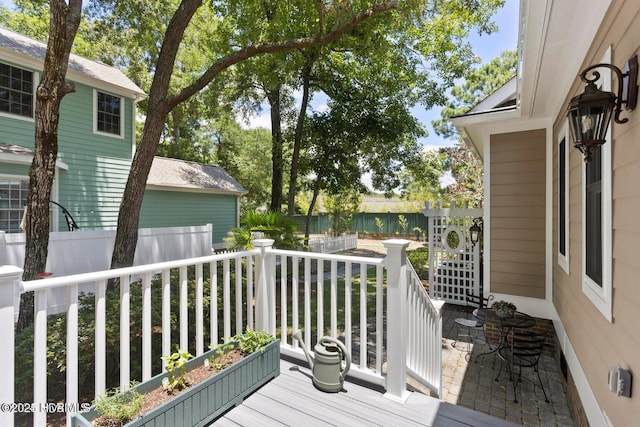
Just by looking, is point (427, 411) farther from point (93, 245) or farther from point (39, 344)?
point (93, 245)

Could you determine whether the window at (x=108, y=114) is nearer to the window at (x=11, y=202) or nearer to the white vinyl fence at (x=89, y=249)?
the window at (x=11, y=202)

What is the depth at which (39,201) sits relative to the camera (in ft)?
13.5

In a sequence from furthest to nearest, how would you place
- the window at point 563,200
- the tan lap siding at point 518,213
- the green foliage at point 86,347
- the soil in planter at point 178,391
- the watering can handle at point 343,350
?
the tan lap siding at point 518,213
the window at point 563,200
the green foliage at point 86,347
the watering can handle at point 343,350
the soil in planter at point 178,391

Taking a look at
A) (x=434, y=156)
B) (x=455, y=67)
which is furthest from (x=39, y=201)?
(x=434, y=156)

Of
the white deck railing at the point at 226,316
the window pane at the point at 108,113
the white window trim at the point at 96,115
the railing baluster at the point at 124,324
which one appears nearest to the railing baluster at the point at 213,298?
the white deck railing at the point at 226,316

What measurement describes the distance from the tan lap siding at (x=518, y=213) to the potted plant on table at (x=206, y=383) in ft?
13.1

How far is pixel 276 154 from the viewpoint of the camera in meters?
10.7

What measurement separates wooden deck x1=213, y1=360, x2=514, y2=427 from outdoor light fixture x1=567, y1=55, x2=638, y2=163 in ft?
6.29

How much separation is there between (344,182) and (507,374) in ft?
27.6

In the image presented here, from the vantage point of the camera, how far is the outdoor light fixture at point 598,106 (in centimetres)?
171

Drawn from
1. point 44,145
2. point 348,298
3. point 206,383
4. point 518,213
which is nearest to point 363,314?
point 348,298

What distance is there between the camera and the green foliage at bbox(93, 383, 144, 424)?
1727 mm

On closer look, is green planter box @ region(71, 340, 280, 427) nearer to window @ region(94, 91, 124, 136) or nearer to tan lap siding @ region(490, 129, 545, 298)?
tan lap siding @ region(490, 129, 545, 298)

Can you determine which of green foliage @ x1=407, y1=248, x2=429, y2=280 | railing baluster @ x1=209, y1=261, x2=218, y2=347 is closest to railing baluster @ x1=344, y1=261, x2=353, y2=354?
railing baluster @ x1=209, y1=261, x2=218, y2=347
